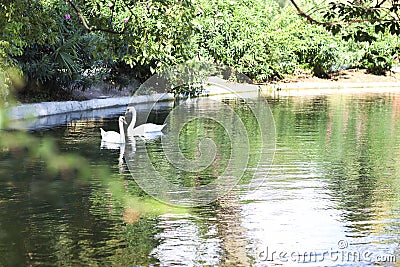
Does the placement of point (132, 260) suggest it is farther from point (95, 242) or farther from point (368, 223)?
point (368, 223)

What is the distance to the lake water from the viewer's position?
20.6 ft

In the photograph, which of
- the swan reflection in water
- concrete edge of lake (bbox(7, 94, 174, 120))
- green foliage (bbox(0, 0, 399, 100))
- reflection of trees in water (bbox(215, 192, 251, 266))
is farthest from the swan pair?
reflection of trees in water (bbox(215, 192, 251, 266))

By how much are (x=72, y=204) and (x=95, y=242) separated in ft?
5.24

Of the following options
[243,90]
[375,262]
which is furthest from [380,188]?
[243,90]

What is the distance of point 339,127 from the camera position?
51.6ft

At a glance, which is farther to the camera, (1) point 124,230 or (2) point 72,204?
(2) point 72,204

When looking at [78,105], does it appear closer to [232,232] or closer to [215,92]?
[215,92]

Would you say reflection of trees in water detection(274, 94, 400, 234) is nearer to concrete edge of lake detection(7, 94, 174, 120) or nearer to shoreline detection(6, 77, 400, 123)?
shoreline detection(6, 77, 400, 123)

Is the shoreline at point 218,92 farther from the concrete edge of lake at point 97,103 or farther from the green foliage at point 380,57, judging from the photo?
the green foliage at point 380,57

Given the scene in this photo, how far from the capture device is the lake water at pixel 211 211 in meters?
6.27

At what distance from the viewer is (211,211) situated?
7953mm

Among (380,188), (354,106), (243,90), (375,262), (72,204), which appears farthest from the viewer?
(243,90)

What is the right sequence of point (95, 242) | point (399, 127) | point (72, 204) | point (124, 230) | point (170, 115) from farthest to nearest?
point (170, 115) < point (399, 127) < point (72, 204) < point (124, 230) < point (95, 242)

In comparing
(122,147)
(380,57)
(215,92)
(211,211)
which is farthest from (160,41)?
(380,57)
